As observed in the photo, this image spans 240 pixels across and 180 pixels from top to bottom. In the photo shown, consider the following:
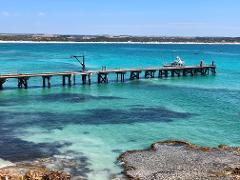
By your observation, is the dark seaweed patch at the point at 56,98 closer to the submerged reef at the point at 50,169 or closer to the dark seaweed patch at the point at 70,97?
the dark seaweed patch at the point at 70,97

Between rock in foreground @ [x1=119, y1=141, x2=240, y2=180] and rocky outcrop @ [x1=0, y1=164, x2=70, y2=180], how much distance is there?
11.8 feet

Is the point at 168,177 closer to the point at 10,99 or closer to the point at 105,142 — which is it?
the point at 105,142

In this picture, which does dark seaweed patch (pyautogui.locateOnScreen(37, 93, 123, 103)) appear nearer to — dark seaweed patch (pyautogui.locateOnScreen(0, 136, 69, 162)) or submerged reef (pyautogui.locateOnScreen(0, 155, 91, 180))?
dark seaweed patch (pyautogui.locateOnScreen(0, 136, 69, 162))

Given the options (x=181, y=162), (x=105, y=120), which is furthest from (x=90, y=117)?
(x=181, y=162)

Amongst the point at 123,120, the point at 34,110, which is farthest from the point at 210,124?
the point at 34,110

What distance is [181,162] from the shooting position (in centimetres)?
2564

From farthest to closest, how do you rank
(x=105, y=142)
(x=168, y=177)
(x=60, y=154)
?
1. (x=105, y=142)
2. (x=60, y=154)
3. (x=168, y=177)

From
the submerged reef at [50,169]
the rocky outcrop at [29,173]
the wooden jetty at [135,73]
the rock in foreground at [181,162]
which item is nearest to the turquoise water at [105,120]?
the submerged reef at [50,169]

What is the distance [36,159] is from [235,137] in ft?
45.0

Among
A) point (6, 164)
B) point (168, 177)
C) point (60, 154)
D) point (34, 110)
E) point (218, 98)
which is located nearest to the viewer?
point (168, 177)

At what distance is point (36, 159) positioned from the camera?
26438 millimetres

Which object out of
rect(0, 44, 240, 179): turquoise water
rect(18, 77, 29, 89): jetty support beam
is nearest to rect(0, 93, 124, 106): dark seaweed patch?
rect(0, 44, 240, 179): turquoise water

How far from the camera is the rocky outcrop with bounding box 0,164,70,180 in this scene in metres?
22.5

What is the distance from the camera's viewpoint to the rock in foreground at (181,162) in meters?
23.6
